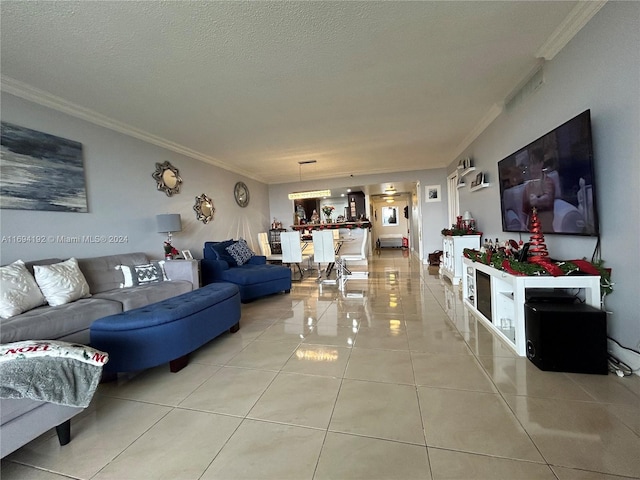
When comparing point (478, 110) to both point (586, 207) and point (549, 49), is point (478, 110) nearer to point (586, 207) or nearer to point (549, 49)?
point (549, 49)

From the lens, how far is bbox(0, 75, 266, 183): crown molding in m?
2.51

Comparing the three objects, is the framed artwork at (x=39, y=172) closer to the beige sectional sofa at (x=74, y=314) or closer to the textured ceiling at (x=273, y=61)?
the textured ceiling at (x=273, y=61)

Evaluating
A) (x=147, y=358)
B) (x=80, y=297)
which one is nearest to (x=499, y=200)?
(x=147, y=358)

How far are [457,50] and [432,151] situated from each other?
347 centimetres

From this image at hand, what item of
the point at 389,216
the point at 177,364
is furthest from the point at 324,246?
the point at 389,216

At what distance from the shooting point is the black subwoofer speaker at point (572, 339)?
1681 mm

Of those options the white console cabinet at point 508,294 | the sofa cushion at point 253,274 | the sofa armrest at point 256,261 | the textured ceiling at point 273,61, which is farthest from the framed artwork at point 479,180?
the sofa armrest at point 256,261

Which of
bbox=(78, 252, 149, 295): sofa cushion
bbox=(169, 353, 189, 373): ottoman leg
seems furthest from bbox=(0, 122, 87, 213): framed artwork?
bbox=(169, 353, 189, 373): ottoman leg

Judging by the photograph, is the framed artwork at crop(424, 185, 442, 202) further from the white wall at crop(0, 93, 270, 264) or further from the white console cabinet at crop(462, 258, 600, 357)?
the white wall at crop(0, 93, 270, 264)

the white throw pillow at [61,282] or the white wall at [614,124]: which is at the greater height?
the white wall at [614,124]

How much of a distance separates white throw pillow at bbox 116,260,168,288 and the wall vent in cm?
460

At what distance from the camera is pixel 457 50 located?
2289mm

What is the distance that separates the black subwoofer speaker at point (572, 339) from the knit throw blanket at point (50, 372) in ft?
8.68

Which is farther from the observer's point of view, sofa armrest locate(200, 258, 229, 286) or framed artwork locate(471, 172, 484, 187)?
sofa armrest locate(200, 258, 229, 286)
